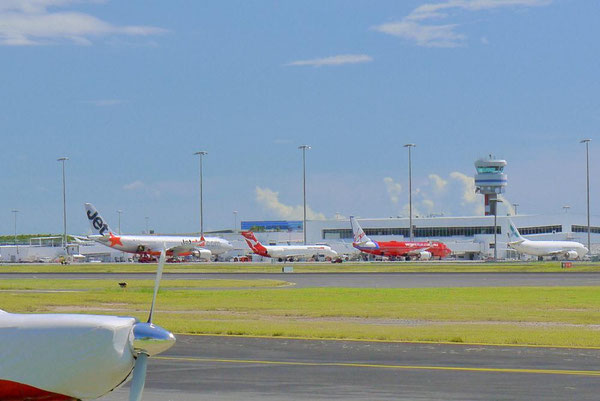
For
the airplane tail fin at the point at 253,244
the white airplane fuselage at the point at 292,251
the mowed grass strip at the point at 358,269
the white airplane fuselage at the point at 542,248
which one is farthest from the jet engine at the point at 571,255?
the airplane tail fin at the point at 253,244

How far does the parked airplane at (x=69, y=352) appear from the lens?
363 inches

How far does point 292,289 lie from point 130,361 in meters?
49.3

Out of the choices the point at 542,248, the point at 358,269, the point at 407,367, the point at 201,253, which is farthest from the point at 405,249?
the point at 407,367

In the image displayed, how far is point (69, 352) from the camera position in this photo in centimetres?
923

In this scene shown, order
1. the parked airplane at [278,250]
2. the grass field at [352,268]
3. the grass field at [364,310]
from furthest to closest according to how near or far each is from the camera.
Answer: the parked airplane at [278,250]
the grass field at [352,268]
the grass field at [364,310]

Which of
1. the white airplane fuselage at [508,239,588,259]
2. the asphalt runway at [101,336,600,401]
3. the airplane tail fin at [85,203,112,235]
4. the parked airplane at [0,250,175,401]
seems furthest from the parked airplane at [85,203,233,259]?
the parked airplane at [0,250,175,401]

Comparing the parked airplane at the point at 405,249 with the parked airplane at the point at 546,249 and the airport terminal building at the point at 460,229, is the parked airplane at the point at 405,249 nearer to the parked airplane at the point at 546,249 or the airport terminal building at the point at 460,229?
the parked airplane at the point at 546,249

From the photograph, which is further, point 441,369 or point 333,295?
point 333,295

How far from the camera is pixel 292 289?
58.5 m

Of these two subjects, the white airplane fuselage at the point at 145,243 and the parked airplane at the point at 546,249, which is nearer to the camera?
the white airplane fuselage at the point at 145,243

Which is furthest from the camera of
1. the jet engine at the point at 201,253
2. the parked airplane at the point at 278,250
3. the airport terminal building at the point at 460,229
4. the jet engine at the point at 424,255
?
the airport terminal building at the point at 460,229

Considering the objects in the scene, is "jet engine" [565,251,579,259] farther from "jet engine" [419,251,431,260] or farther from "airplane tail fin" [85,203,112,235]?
"airplane tail fin" [85,203,112,235]

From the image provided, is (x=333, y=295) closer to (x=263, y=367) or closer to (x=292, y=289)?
(x=292, y=289)

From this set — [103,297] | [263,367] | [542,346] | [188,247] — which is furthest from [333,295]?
[188,247]
